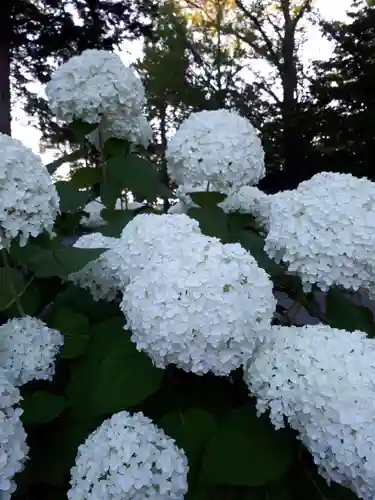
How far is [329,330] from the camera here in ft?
Result: 3.03

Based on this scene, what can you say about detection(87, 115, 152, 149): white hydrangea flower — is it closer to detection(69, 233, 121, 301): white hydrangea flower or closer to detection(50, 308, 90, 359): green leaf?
detection(69, 233, 121, 301): white hydrangea flower

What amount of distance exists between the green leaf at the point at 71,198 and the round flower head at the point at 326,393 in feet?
1.97

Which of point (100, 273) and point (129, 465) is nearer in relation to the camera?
point (129, 465)

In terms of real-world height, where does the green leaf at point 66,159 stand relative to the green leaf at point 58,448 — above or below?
above

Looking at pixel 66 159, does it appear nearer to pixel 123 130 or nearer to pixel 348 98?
pixel 123 130

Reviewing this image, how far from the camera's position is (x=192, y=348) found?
0.84 m

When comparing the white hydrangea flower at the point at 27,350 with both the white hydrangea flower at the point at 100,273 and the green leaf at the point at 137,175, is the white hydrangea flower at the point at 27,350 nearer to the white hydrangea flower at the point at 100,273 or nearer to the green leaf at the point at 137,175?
the white hydrangea flower at the point at 100,273

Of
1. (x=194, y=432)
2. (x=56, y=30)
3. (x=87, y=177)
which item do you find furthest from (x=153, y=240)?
(x=56, y=30)

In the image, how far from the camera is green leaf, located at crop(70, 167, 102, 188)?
4.93 feet

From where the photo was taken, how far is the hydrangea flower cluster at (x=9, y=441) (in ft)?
2.80

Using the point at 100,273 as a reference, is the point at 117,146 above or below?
above

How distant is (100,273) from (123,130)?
48cm

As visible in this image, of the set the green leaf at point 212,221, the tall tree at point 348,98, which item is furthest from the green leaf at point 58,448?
the tall tree at point 348,98

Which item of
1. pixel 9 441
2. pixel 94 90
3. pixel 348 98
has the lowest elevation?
pixel 348 98
